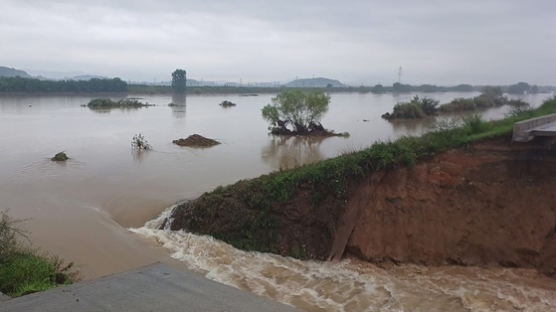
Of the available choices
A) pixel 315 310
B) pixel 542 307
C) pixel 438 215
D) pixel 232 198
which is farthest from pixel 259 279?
pixel 542 307

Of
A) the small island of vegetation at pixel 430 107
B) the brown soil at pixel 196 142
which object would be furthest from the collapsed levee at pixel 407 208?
the small island of vegetation at pixel 430 107

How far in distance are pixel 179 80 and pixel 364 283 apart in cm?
10576

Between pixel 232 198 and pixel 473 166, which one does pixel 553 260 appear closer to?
pixel 473 166

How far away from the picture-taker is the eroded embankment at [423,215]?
9.99m

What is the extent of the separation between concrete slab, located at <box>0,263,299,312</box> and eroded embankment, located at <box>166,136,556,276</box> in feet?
17.6

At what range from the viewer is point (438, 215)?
10.4 metres

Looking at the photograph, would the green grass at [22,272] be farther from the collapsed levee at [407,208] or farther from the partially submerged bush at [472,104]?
the partially submerged bush at [472,104]

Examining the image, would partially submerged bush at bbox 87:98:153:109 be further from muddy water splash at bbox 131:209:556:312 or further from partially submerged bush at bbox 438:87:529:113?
muddy water splash at bbox 131:209:556:312

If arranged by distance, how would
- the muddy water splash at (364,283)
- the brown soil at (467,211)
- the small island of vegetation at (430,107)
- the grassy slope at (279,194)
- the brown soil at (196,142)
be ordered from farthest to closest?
the small island of vegetation at (430,107), the brown soil at (196,142), the grassy slope at (279,194), the brown soil at (467,211), the muddy water splash at (364,283)

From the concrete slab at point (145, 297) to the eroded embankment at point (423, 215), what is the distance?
17.6 ft

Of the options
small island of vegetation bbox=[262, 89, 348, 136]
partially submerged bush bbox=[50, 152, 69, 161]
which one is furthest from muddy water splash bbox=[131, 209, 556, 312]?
small island of vegetation bbox=[262, 89, 348, 136]

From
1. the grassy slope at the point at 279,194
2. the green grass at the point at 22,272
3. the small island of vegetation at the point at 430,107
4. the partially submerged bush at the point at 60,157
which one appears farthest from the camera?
the small island of vegetation at the point at 430,107

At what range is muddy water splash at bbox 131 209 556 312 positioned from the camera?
8234mm

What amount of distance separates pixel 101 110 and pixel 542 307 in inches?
2178
